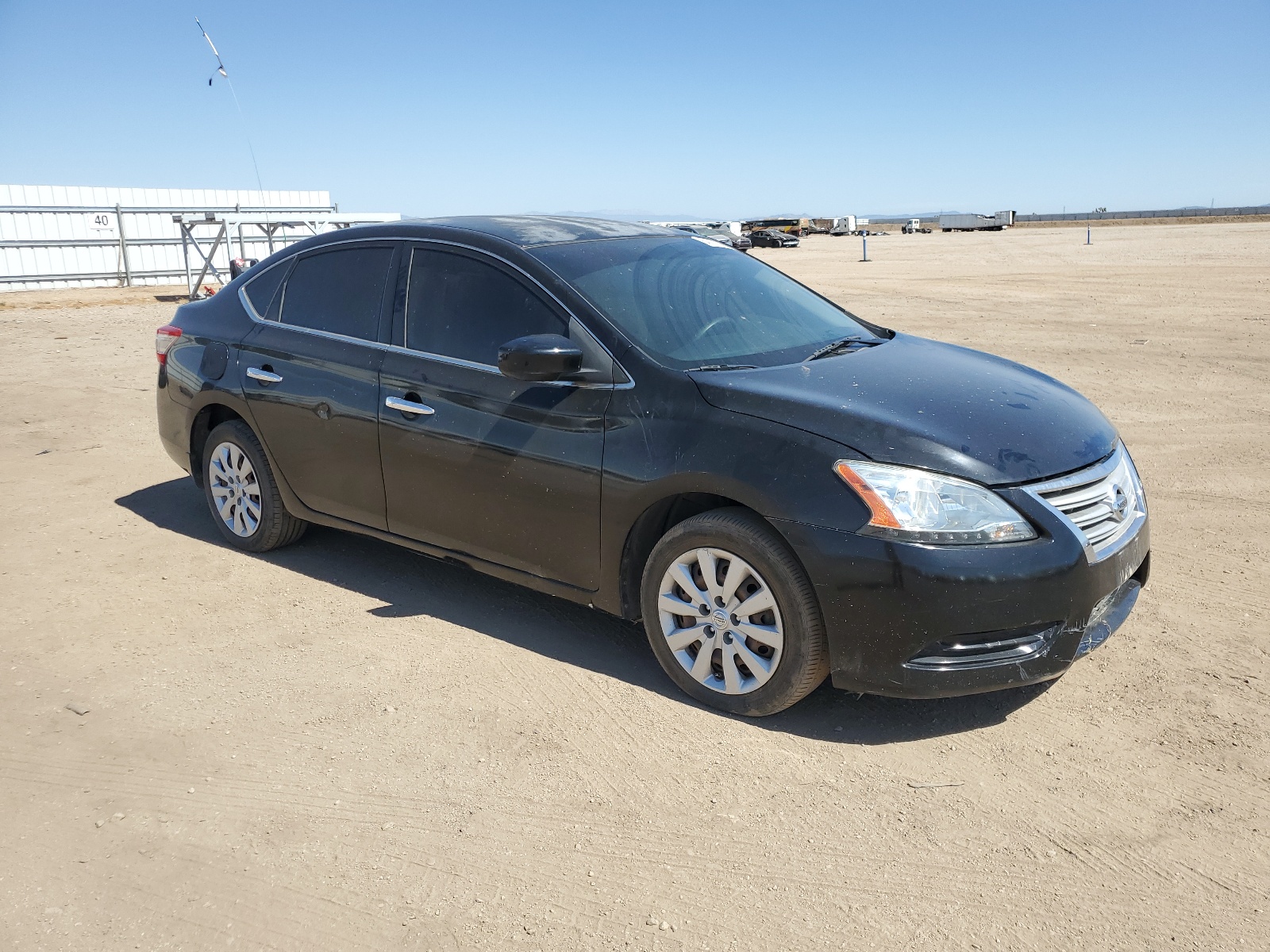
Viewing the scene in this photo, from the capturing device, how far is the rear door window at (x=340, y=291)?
195 inches

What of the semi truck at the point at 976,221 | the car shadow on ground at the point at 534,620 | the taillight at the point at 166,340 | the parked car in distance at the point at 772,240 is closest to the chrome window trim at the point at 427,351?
the taillight at the point at 166,340

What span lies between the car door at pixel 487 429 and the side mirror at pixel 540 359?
0.09 metres

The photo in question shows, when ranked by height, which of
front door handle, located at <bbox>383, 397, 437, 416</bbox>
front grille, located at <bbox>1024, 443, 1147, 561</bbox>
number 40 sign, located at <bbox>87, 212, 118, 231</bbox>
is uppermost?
number 40 sign, located at <bbox>87, 212, 118, 231</bbox>

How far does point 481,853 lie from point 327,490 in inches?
101

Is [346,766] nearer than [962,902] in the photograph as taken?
No

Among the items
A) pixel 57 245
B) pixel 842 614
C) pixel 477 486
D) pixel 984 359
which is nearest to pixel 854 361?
pixel 984 359

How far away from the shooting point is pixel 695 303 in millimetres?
4520

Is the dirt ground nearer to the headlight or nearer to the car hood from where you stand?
the headlight

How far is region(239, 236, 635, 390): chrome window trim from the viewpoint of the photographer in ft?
13.4

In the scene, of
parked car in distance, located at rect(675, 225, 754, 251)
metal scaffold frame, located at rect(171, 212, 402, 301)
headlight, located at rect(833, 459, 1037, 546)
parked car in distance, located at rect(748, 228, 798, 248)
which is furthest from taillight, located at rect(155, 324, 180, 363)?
parked car in distance, located at rect(748, 228, 798, 248)

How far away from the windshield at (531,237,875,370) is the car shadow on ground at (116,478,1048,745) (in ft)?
4.29

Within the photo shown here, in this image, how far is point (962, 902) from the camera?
2779 mm

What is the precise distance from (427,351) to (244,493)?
169 centimetres

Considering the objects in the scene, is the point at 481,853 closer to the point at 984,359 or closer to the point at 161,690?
the point at 161,690
